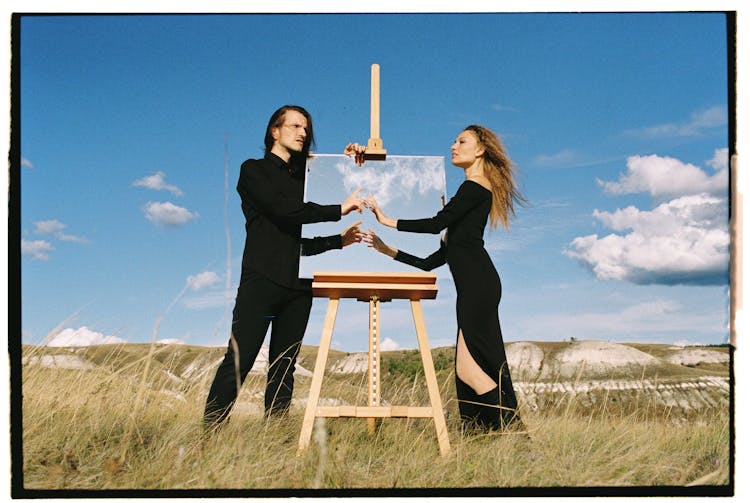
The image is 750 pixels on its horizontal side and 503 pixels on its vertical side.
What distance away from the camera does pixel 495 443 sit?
13.3 feet

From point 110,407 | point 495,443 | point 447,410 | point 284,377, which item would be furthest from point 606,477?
point 110,407

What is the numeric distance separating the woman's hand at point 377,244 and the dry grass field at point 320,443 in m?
1.06

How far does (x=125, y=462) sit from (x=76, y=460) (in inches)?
12.1

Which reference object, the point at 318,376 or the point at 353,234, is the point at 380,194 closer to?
the point at 353,234

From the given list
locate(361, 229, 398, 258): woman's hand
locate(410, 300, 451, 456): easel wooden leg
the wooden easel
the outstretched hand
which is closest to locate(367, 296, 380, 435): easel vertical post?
the wooden easel

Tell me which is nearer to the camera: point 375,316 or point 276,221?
point 375,316

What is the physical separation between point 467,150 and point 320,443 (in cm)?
212

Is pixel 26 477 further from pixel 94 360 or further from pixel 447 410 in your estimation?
pixel 447 410

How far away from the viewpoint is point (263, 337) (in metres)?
4.34

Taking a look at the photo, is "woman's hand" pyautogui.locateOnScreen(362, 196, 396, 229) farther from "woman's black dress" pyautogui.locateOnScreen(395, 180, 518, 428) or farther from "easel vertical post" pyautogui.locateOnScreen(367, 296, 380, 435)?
"easel vertical post" pyautogui.locateOnScreen(367, 296, 380, 435)

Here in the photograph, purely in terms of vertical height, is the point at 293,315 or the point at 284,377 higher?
the point at 293,315

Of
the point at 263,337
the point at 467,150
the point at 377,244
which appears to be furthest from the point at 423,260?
the point at 263,337

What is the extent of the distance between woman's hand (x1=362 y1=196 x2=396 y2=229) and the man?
0.08 m

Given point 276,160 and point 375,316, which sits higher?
point 276,160
